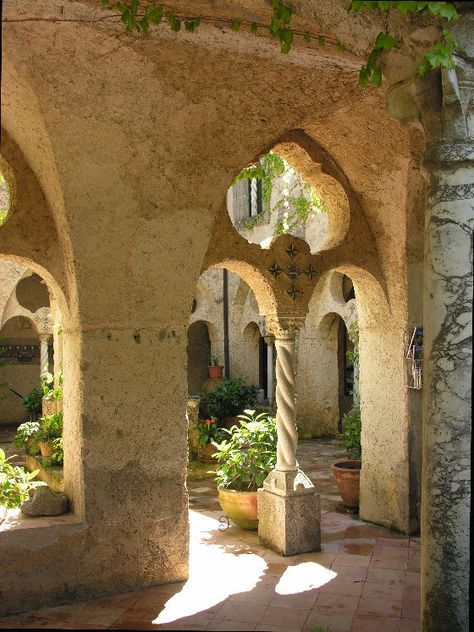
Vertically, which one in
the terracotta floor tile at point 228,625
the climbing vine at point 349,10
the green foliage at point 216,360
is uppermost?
the climbing vine at point 349,10

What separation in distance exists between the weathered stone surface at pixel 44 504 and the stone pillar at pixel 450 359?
115 inches

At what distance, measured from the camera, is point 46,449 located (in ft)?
25.8

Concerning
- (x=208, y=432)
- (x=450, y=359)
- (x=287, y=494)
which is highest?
(x=450, y=359)

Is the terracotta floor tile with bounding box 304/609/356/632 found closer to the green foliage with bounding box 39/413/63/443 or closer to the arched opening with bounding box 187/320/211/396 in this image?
the green foliage with bounding box 39/413/63/443

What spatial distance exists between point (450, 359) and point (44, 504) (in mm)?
3372

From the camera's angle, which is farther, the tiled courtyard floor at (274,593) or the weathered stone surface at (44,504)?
the weathered stone surface at (44,504)

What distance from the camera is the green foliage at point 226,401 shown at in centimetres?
1211

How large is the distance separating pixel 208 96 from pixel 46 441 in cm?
465

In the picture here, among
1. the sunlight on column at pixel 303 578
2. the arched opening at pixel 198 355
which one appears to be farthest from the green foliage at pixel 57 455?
the arched opening at pixel 198 355

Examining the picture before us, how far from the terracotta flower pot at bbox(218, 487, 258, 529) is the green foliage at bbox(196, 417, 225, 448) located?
3.79m

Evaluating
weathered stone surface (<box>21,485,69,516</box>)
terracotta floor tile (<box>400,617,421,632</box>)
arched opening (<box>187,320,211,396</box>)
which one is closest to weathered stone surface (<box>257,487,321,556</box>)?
terracotta floor tile (<box>400,617,421,632</box>)

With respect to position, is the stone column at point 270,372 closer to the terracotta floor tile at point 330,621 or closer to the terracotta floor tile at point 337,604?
the terracotta floor tile at point 337,604

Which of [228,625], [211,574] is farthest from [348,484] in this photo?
[228,625]

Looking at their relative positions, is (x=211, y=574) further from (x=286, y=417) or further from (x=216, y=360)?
(x=216, y=360)
